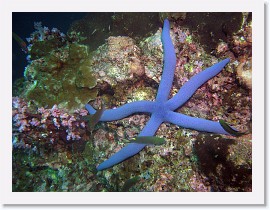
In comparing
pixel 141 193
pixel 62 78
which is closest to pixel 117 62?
pixel 62 78

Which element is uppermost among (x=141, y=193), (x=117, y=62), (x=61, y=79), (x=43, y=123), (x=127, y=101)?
(x=117, y=62)

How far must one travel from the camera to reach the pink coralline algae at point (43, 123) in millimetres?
3908

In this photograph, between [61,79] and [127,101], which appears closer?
[127,101]

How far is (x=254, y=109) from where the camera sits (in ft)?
10.1

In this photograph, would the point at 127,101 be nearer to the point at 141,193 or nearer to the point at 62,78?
the point at 62,78

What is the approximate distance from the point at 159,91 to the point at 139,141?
961mm

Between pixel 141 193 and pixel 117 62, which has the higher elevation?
pixel 117 62

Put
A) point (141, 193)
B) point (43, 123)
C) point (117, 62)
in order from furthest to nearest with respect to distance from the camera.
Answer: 1. point (43, 123)
2. point (117, 62)
3. point (141, 193)

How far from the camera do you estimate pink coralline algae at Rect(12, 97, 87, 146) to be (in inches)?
154

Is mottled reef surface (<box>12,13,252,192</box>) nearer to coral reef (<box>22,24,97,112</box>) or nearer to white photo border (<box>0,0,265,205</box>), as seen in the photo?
coral reef (<box>22,24,97,112</box>)

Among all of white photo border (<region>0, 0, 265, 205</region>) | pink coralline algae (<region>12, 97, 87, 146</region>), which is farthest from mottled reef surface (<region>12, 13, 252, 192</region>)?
white photo border (<region>0, 0, 265, 205</region>)

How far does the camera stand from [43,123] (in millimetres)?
3924

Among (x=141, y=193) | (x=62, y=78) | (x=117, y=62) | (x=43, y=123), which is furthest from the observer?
(x=62, y=78)

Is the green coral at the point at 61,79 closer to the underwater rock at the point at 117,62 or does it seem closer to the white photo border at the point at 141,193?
the underwater rock at the point at 117,62
